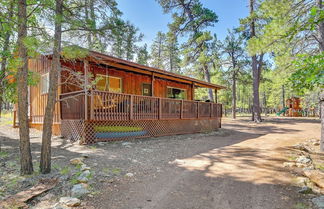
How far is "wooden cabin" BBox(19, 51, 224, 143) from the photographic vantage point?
7.50m

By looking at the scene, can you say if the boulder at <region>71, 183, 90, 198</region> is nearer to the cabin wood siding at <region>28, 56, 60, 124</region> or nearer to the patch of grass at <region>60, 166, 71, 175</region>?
the patch of grass at <region>60, 166, 71, 175</region>

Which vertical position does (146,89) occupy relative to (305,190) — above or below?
above

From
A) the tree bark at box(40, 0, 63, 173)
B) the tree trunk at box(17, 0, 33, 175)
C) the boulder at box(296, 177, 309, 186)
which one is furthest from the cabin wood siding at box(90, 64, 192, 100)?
the boulder at box(296, 177, 309, 186)

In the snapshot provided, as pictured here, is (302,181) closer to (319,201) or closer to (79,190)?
(319,201)

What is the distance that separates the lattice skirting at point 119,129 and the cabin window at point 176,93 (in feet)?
9.87

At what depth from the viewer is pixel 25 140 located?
405 cm

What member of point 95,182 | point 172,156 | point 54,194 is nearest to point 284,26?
point 172,156

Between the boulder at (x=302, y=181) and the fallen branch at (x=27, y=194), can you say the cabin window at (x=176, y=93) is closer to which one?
the boulder at (x=302, y=181)

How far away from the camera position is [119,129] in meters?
8.57

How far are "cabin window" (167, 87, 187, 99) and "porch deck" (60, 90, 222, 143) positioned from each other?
271cm

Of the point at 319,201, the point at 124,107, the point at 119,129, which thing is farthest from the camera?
the point at 119,129

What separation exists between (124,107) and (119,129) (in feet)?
3.42

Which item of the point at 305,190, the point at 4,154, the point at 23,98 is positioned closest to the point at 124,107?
the point at 4,154

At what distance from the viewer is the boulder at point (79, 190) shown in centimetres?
323
